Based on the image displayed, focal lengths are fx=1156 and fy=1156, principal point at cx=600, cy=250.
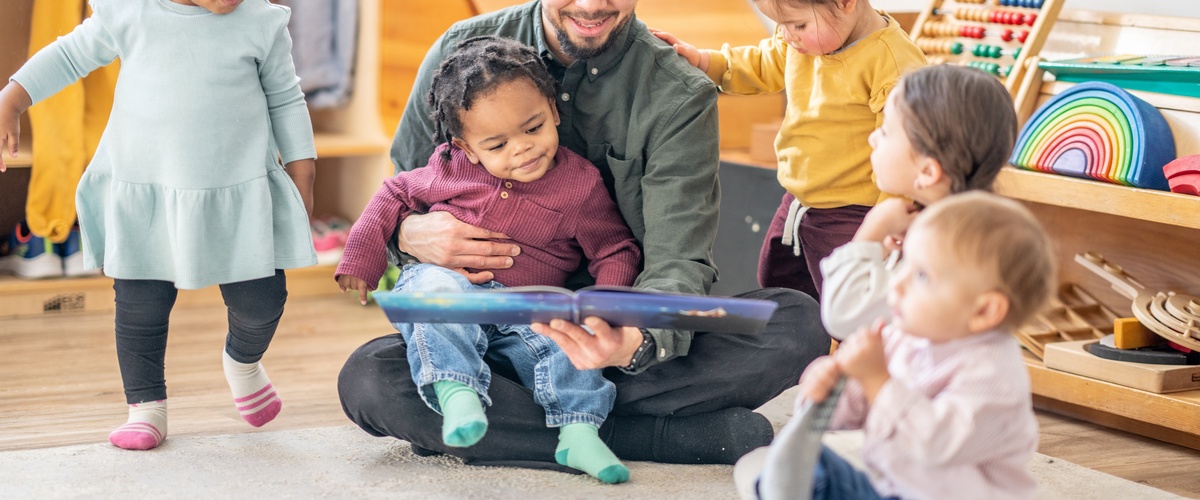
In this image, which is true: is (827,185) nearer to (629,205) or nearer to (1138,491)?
(629,205)

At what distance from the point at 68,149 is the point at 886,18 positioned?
5.67ft

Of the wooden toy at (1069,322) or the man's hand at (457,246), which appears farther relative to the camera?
the wooden toy at (1069,322)

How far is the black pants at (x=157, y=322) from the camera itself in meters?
1.63

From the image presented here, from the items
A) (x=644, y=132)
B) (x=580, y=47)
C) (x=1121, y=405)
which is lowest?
(x=1121, y=405)

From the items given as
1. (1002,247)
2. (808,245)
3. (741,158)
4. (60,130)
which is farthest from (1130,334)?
(60,130)

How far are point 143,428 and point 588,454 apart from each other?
2.11 ft

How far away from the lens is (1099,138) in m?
1.86

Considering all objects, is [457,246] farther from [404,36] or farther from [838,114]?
[404,36]

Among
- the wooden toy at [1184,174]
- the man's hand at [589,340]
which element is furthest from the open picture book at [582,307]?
the wooden toy at [1184,174]

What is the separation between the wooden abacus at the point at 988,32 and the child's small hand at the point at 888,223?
98cm

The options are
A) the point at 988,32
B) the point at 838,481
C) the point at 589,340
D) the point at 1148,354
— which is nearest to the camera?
the point at 838,481

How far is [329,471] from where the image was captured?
5.12ft

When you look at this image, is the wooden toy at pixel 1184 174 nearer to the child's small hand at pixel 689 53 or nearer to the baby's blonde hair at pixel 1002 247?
the child's small hand at pixel 689 53

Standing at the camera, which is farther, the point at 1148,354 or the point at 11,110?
the point at 1148,354
